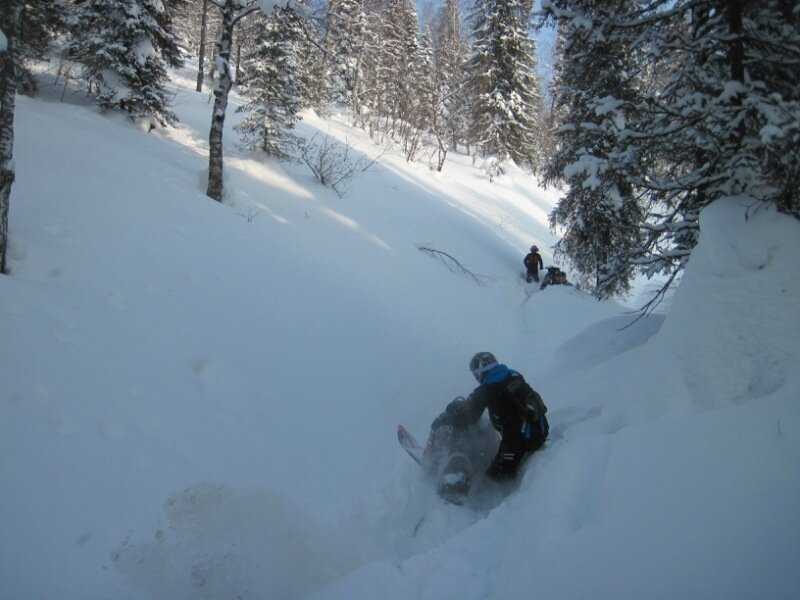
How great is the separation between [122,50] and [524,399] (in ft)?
46.1

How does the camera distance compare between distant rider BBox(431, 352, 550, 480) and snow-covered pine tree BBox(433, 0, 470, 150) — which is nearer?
distant rider BBox(431, 352, 550, 480)

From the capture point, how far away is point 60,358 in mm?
4199

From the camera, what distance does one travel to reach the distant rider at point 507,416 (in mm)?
4188

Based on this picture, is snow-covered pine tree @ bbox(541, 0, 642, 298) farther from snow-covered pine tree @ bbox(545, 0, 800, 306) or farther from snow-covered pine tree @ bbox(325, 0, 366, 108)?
snow-covered pine tree @ bbox(325, 0, 366, 108)

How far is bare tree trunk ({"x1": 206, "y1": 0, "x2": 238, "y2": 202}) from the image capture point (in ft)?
29.2

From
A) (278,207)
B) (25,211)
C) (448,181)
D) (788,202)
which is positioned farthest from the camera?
(448,181)

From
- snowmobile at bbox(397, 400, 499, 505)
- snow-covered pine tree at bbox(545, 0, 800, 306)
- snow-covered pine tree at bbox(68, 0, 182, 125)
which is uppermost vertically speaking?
snow-covered pine tree at bbox(545, 0, 800, 306)

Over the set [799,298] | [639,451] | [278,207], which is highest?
[799,298]

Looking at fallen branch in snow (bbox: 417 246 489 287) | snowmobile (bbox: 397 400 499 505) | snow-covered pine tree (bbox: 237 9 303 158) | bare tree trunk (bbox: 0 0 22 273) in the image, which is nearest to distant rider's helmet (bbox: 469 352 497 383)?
snowmobile (bbox: 397 400 499 505)

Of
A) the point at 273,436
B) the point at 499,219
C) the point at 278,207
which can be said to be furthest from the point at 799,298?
the point at 499,219

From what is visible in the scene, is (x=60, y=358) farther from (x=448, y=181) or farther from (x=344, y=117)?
(x=344, y=117)

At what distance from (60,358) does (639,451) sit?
5.21 metres

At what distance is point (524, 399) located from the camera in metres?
4.32

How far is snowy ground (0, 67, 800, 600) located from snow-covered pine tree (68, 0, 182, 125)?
5332 mm
